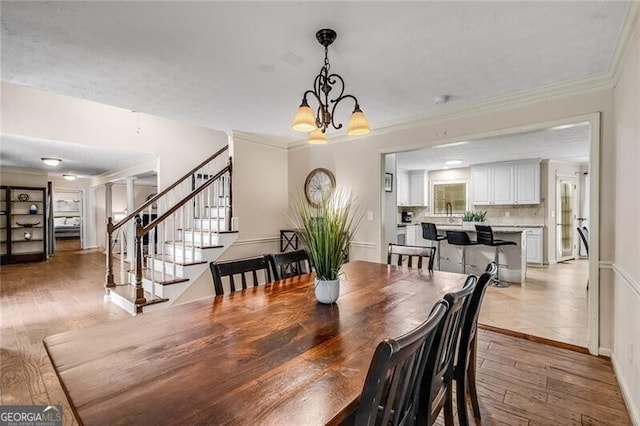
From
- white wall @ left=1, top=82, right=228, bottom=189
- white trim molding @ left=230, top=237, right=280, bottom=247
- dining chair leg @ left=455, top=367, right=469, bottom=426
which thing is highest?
white wall @ left=1, top=82, right=228, bottom=189

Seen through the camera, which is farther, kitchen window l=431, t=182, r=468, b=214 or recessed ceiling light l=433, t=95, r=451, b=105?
kitchen window l=431, t=182, r=468, b=214

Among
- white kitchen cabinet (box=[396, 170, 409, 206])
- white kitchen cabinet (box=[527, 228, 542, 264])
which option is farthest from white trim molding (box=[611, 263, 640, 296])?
white kitchen cabinet (box=[396, 170, 409, 206])

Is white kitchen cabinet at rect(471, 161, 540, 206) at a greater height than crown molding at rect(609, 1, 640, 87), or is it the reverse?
crown molding at rect(609, 1, 640, 87)

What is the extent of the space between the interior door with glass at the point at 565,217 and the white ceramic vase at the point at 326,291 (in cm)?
748

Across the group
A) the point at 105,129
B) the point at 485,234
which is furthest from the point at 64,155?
the point at 485,234

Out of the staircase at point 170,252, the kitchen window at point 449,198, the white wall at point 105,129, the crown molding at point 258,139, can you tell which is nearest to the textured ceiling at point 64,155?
Answer: the white wall at point 105,129

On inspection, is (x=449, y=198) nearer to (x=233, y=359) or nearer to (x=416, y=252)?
(x=416, y=252)

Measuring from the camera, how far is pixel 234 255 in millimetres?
4242

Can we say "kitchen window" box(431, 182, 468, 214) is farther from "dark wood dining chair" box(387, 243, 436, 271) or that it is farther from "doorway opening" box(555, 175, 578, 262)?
"dark wood dining chair" box(387, 243, 436, 271)

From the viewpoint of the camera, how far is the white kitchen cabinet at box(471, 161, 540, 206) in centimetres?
662

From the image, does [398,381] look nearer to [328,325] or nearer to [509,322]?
[328,325]

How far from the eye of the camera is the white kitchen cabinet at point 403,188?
8266 millimetres

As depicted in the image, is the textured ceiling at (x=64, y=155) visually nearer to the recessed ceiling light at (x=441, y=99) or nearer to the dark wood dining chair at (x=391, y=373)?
the recessed ceiling light at (x=441, y=99)

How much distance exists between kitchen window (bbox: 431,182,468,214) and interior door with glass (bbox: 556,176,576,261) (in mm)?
1946
